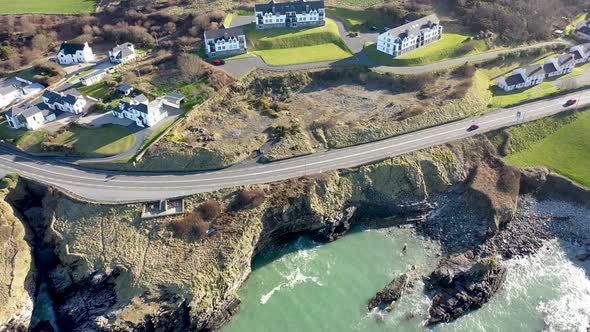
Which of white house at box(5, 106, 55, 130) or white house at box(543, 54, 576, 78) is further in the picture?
white house at box(543, 54, 576, 78)

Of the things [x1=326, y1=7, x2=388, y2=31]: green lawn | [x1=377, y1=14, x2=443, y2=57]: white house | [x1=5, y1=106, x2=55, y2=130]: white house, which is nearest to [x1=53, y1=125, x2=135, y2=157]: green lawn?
[x1=5, y1=106, x2=55, y2=130]: white house

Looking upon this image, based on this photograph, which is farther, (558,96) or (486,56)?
(486,56)

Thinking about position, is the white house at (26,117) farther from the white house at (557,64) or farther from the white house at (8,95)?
the white house at (557,64)

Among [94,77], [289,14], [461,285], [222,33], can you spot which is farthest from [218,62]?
[461,285]

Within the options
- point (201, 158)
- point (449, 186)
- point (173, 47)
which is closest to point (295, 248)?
point (201, 158)

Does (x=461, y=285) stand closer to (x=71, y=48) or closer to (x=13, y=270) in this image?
(x=13, y=270)

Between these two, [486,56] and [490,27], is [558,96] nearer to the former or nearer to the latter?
[486,56]

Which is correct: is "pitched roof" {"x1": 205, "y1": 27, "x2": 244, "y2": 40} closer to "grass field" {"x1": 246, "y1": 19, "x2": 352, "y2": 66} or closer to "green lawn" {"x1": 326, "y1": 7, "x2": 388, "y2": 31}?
"grass field" {"x1": 246, "y1": 19, "x2": 352, "y2": 66}
